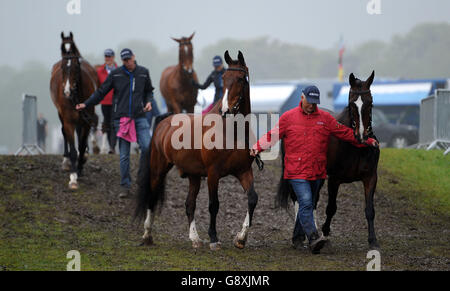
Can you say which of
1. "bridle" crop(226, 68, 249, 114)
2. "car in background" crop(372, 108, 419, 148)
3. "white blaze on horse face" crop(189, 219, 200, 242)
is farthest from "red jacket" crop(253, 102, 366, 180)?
"car in background" crop(372, 108, 419, 148)

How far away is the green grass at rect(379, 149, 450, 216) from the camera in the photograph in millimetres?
14000

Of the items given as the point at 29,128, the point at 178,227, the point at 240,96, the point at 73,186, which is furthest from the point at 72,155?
the point at 29,128

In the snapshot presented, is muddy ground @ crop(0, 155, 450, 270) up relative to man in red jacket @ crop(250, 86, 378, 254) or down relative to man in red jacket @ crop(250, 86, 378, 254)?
down

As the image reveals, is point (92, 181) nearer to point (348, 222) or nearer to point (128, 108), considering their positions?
point (128, 108)

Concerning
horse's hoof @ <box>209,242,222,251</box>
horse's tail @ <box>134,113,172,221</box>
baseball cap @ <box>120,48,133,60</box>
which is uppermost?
baseball cap @ <box>120,48,133,60</box>

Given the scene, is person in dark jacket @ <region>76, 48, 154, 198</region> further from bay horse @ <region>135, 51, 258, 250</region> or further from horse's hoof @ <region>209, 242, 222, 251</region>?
horse's hoof @ <region>209, 242, 222, 251</region>

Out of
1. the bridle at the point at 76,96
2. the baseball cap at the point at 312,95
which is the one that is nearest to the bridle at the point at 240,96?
the baseball cap at the point at 312,95

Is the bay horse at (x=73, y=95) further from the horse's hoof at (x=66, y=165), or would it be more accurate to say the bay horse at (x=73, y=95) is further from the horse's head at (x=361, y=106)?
the horse's head at (x=361, y=106)

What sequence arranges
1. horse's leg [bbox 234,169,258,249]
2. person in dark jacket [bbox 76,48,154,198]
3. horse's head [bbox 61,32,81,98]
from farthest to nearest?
horse's head [bbox 61,32,81,98]
person in dark jacket [bbox 76,48,154,198]
horse's leg [bbox 234,169,258,249]

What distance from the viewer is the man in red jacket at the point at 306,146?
29.1ft

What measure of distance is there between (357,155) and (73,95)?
6.33 m

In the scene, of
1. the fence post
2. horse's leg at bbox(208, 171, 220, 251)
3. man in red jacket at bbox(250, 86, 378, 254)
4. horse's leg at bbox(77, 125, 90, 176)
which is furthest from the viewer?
the fence post

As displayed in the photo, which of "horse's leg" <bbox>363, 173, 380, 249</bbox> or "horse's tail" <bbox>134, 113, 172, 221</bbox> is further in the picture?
"horse's tail" <bbox>134, 113, 172, 221</bbox>

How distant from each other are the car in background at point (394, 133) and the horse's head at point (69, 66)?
2052 centimetres
